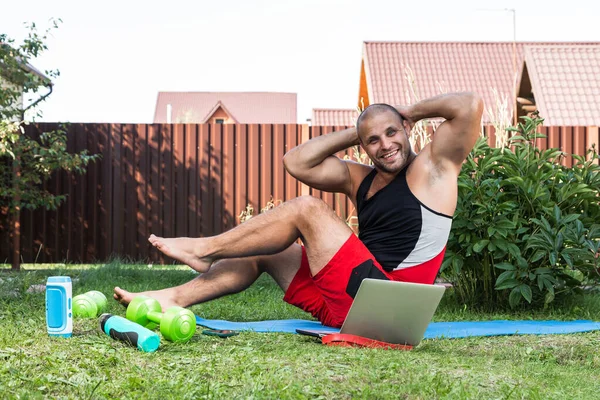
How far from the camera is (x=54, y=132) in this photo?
24.5 ft

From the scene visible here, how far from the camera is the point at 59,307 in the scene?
275 cm

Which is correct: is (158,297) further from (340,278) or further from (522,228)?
(522,228)

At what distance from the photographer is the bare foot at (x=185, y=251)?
3.11 metres

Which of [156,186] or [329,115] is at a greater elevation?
[329,115]

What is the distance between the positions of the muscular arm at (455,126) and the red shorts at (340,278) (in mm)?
428

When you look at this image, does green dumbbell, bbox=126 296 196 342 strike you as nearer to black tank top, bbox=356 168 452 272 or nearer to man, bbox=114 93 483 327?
man, bbox=114 93 483 327

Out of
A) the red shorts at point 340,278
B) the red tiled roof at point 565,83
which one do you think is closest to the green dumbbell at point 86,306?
the red shorts at point 340,278

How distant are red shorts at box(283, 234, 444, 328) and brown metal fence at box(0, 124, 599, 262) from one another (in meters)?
4.73

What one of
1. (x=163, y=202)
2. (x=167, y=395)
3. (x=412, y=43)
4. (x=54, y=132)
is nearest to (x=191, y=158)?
(x=163, y=202)

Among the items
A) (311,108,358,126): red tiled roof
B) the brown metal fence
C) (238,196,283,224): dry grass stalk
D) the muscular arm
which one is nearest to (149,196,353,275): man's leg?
the muscular arm

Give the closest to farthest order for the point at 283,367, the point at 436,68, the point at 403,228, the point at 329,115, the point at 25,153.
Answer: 1. the point at 283,367
2. the point at 403,228
3. the point at 25,153
4. the point at 436,68
5. the point at 329,115

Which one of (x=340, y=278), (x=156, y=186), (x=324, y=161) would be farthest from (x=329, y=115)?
(x=340, y=278)

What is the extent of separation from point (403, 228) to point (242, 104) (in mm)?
35351

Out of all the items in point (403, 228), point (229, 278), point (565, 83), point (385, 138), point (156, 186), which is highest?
point (565, 83)
